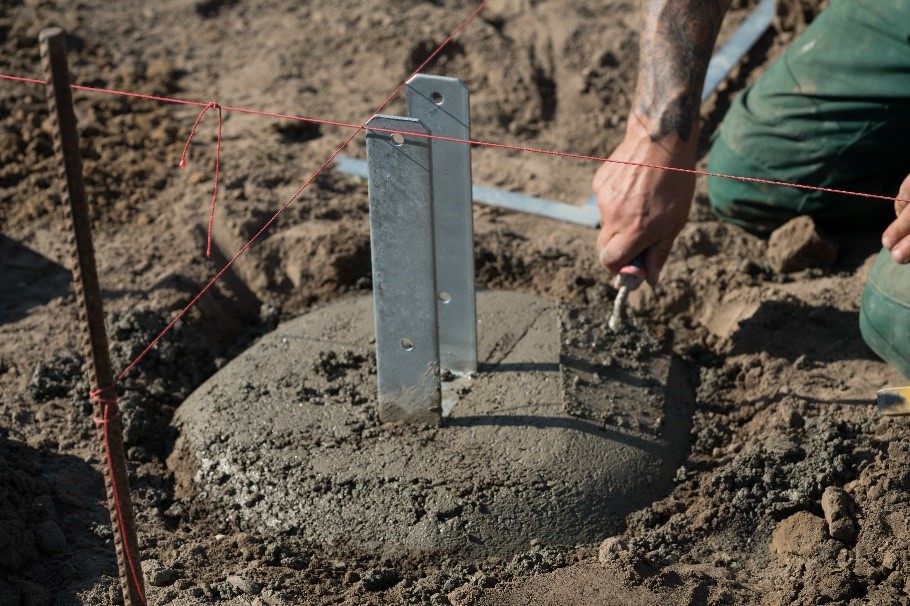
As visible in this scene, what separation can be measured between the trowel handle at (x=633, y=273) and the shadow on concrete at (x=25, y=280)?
1978 millimetres

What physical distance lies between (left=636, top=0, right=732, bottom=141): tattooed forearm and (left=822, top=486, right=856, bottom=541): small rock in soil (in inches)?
40.9

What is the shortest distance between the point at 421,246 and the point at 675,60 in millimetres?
1038

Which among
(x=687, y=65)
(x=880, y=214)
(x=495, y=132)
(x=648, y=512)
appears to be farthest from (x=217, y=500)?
(x=880, y=214)

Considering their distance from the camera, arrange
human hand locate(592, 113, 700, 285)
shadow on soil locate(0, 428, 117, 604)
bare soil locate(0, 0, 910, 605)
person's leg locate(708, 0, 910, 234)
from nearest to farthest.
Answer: shadow on soil locate(0, 428, 117, 604) → bare soil locate(0, 0, 910, 605) → human hand locate(592, 113, 700, 285) → person's leg locate(708, 0, 910, 234)

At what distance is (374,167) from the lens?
2.45m

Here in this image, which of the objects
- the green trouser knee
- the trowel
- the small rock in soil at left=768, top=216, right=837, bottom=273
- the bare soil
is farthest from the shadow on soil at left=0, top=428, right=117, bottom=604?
the small rock in soil at left=768, top=216, right=837, bottom=273

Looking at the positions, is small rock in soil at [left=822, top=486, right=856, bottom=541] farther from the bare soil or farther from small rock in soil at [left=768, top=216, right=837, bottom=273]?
small rock in soil at [left=768, top=216, right=837, bottom=273]

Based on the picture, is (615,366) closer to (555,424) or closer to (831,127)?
(555,424)

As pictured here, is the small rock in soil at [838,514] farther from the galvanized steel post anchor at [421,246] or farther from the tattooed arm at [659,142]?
the galvanized steel post anchor at [421,246]

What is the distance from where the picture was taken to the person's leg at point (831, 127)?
11.5 feet

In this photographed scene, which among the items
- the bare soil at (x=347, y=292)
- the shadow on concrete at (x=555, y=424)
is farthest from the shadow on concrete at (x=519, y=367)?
the bare soil at (x=347, y=292)

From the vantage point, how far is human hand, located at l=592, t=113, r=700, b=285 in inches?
108

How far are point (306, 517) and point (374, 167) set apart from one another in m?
0.93

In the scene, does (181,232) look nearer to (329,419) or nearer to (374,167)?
(329,419)
